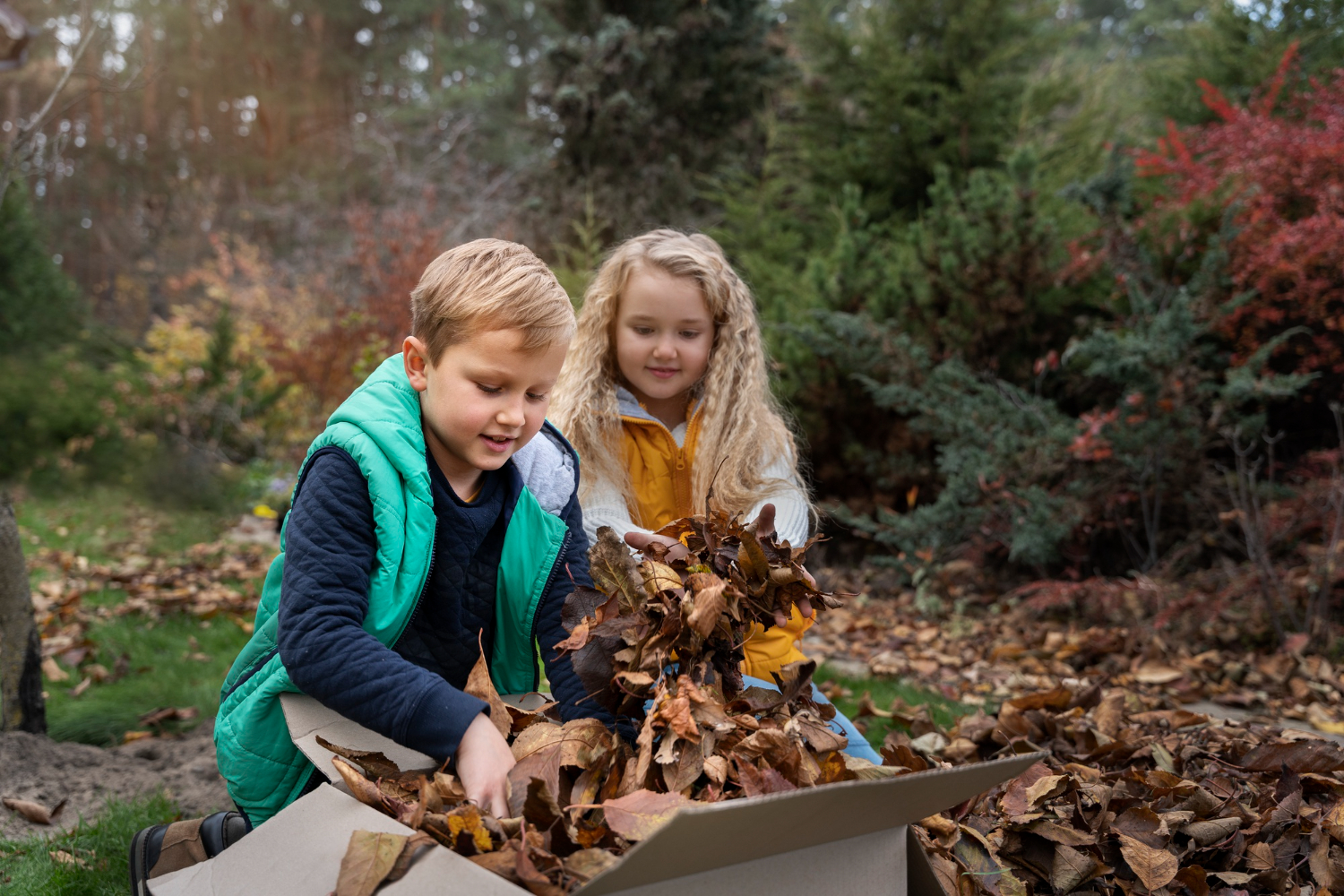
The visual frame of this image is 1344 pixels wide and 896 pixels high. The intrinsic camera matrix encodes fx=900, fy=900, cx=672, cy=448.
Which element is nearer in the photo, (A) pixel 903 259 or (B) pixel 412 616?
(B) pixel 412 616

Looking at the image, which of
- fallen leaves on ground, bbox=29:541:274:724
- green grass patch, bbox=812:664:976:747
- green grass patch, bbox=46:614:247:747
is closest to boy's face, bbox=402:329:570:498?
green grass patch, bbox=812:664:976:747

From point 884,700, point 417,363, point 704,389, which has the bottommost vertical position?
point 884,700

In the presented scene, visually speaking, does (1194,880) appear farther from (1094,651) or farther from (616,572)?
(1094,651)

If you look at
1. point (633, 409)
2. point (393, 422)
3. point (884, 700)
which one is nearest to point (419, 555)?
point (393, 422)

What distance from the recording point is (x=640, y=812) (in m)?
1.04

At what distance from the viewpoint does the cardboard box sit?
2.87 ft

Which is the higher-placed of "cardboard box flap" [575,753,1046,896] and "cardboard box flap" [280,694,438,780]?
"cardboard box flap" [575,753,1046,896]

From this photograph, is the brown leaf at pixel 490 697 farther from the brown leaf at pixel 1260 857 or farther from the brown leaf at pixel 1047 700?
the brown leaf at pixel 1047 700

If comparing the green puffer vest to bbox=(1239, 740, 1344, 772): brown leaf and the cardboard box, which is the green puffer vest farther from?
bbox=(1239, 740, 1344, 772): brown leaf

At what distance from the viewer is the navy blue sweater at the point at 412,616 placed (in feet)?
4.24

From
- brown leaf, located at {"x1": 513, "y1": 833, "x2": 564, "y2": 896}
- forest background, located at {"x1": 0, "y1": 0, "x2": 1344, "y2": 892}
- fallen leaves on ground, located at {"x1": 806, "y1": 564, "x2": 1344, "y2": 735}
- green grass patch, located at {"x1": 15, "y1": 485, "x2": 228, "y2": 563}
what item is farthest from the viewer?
green grass patch, located at {"x1": 15, "y1": 485, "x2": 228, "y2": 563}

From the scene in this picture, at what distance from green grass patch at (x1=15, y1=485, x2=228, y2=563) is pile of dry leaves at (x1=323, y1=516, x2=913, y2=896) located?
210 inches

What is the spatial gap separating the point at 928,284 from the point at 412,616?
4.36 metres

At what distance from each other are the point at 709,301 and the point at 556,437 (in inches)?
31.3
